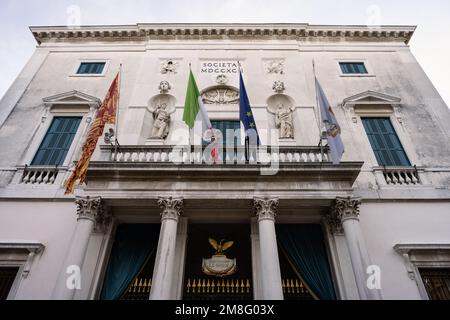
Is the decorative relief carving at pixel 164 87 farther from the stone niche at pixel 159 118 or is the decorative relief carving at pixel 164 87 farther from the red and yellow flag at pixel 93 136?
the red and yellow flag at pixel 93 136

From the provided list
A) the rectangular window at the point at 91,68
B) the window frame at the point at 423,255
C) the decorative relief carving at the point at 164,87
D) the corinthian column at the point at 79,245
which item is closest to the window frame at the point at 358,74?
the decorative relief carving at the point at 164,87

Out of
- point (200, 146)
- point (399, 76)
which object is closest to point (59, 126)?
point (200, 146)

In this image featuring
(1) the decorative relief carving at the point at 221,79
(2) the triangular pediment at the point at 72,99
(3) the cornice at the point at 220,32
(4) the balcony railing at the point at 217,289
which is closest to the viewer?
(4) the balcony railing at the point at 217,289

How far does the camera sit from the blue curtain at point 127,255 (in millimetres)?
9281

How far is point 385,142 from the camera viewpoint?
12312mm

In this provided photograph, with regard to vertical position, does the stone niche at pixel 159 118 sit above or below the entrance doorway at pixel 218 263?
above

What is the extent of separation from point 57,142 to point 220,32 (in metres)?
9.78

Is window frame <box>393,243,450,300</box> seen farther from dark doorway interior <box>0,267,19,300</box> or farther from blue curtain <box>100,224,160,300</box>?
dark doorway interior <box>0,267,19,300</box>

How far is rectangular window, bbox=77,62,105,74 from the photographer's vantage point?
15.3m

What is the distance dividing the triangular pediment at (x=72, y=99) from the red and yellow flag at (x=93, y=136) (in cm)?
290

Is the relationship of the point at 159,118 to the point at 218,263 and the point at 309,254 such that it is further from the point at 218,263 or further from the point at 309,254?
the point at 309,254

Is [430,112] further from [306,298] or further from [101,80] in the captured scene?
[101,80]

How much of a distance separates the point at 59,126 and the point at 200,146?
648cm

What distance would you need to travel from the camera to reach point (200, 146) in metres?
11.1
